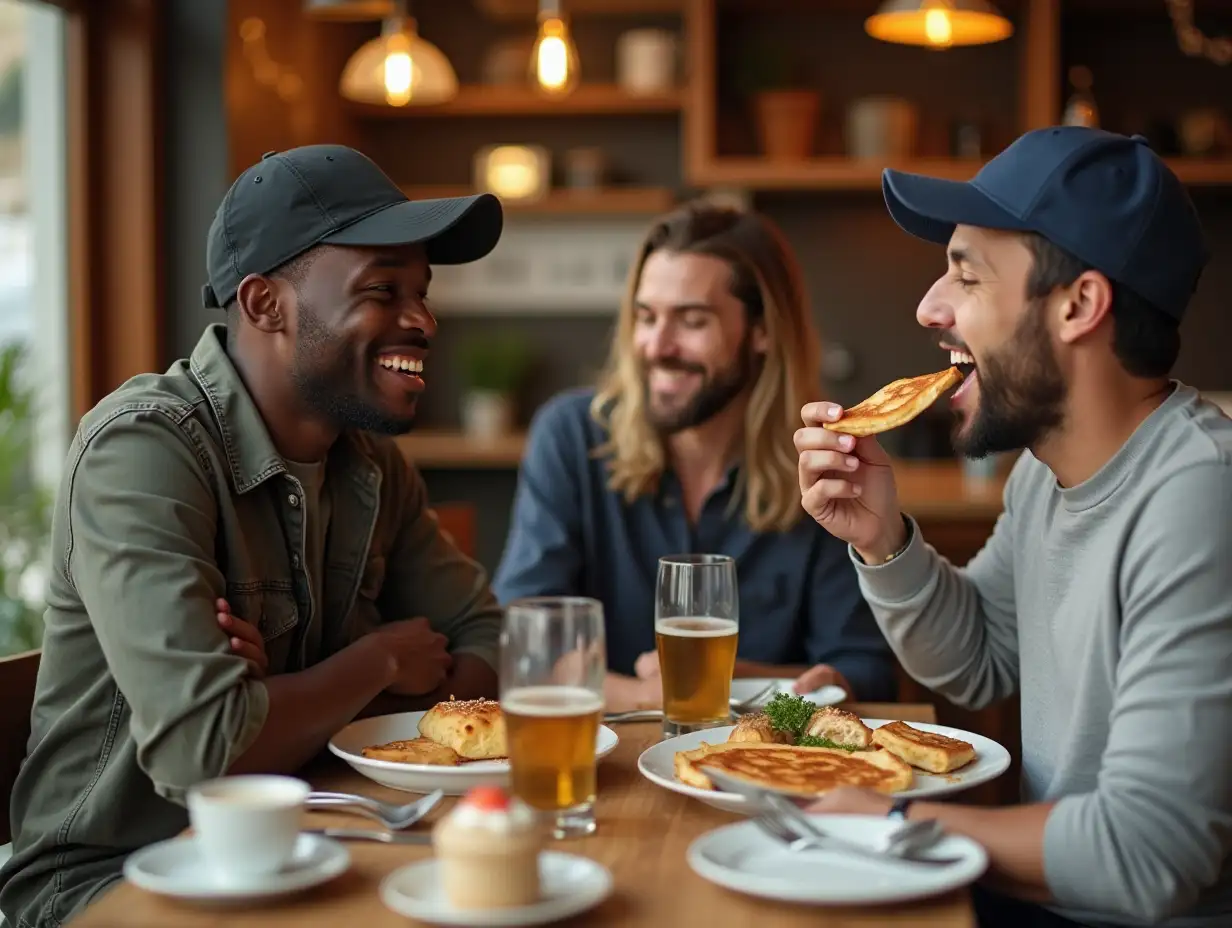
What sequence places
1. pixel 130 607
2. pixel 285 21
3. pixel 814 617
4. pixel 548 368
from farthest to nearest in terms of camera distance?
pixel 548 368
pixel 285 21
pixel 814 617
pixel 130 607

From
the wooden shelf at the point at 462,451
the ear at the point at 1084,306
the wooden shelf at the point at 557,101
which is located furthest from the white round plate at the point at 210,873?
the wooden shelf at the point at 557,101

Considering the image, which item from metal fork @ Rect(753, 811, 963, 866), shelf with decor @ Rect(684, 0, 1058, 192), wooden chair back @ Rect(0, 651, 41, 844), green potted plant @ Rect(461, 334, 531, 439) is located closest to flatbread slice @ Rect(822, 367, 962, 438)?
metal fork @ Rect(753, 811, 963, 866)

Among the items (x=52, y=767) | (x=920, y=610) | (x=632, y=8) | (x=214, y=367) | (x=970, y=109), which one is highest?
(x=632, y=8)

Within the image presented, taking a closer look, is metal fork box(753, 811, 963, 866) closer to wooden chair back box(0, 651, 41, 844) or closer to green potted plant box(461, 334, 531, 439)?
wooden chair back box(0, 651, 41, 844)

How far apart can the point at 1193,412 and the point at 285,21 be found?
12.2 feet

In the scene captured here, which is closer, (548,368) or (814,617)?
(814,617)

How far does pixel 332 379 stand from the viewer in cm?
196

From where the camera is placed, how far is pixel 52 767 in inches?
70.2

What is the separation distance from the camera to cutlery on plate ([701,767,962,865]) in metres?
1.29

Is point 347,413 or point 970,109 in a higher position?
point 970,109

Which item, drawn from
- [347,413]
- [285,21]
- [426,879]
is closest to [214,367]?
[347,413]

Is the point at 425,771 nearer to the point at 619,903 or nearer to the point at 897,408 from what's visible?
the point at 619,903

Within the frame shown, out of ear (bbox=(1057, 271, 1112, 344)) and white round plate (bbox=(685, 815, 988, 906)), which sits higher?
ear (bbox=(1057, 271, 1112, 344))

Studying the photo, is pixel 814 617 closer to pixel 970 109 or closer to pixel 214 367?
pixel 214 367
